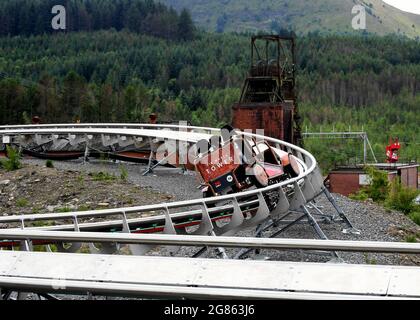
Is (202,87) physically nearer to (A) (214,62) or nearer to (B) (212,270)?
(A) (214,62)

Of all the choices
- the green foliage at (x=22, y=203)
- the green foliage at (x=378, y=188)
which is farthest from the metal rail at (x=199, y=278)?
the green foliage at (x=378, y=188)

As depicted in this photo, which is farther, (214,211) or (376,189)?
(376,189)

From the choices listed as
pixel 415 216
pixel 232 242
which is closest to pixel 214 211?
pixel 232 242

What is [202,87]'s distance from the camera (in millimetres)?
148000

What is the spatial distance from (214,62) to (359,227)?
139972 mm

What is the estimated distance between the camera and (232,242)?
5848 mm

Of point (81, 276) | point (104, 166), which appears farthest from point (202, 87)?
point (81, 276)

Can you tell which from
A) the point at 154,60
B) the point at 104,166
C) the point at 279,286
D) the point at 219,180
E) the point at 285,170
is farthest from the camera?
the point at 154,60

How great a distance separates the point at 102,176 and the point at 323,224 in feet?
25.8

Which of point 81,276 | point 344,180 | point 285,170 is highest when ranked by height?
point 81,276

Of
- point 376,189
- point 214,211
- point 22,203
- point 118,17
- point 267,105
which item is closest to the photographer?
point 214,211

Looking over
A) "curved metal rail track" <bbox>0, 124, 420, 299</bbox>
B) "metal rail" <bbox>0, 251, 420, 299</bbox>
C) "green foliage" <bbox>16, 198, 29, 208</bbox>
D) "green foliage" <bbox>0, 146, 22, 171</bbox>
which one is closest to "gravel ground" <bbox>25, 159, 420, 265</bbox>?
"curved metal rail track" <bbox>0, 124, 420, 299</bbox>

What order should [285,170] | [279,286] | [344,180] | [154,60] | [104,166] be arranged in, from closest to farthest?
[279,286] < [285,170] < [104,166] < [344,180] < [154,60]

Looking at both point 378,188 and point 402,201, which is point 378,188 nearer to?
point 378,188
